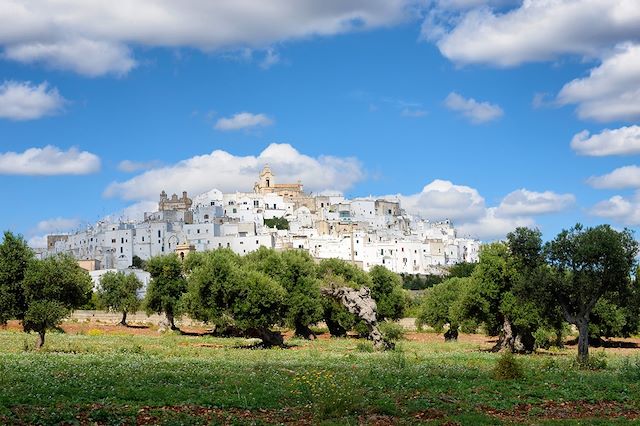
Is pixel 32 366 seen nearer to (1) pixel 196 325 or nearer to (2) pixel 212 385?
(2) pixel 212 385

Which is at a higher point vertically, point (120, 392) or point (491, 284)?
point (491, 284)

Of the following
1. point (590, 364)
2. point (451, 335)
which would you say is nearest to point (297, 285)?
point (451, 335)

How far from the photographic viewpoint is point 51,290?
43594 millimetres

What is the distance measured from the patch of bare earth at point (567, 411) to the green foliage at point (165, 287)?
5817 centimetres

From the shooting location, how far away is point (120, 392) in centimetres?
2202

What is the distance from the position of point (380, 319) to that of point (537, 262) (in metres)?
40.9

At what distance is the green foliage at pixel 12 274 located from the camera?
45.2 m

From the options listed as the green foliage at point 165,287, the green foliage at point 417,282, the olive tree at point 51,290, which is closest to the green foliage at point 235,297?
the olive tree at point 51,290

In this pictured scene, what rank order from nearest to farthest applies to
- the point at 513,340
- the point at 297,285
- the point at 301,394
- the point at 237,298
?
the point at 301,394 < the point at 513,340 < the point at 237,298 < the point at 297,285

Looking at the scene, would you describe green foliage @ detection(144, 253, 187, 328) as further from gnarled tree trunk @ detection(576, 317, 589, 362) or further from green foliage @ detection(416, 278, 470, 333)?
gnarled tree trunk @ detection(576, 317, 589, 362)

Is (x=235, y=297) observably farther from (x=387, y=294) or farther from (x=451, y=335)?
(x=387, y=294)

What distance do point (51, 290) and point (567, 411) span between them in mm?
30351

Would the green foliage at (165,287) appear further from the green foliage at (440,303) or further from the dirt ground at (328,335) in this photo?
the green foliage at (440,303)

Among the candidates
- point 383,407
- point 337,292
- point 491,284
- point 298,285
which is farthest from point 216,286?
point 383,407
